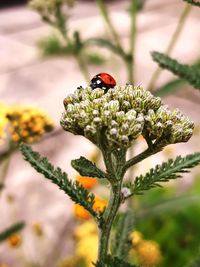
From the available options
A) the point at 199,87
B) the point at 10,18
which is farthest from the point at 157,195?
the point at 10,18

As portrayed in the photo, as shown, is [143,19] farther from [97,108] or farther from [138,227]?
[97,108]

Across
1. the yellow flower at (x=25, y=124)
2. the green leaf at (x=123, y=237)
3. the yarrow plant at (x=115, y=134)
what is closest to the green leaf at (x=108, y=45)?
the yellow flower at (x=25, y=124)

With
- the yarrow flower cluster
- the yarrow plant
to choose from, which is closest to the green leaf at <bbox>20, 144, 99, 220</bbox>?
the yarrow plant

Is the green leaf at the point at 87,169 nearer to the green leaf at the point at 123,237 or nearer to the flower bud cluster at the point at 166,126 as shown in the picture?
the flower bud cluster at the point at 166,126

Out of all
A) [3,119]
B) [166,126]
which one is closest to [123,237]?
[166,126]

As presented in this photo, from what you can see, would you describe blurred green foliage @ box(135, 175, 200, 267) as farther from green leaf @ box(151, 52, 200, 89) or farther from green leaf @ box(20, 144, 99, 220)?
green leaf @ box(20, 144, 99, 220)
